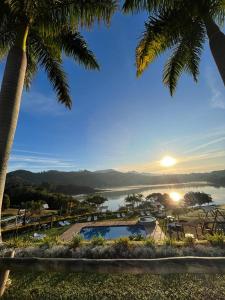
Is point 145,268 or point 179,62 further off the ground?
point 179,62

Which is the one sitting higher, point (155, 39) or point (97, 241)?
point (155, 39)

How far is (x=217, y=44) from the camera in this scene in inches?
241

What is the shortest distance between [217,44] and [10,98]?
581 cm

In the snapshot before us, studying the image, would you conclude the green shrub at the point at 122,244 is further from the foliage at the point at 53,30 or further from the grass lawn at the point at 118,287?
the foliage at the point at 53,30

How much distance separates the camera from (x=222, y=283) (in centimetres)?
504

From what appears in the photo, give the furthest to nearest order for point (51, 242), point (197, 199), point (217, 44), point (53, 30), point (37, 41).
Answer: point (197, 199), point (37, 41), point (53, 30), point (217, 44), point (51, 242)

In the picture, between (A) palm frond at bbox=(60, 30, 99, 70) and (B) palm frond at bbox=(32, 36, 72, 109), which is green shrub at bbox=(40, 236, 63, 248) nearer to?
(B) palm frond at bbox=(32, 36, 72, 109)

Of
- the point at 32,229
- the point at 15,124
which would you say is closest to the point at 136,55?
the point at 15,124

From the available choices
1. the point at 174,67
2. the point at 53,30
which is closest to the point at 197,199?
the point at 174,67

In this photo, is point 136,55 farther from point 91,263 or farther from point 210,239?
point 91,263

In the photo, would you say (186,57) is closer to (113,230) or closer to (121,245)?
(121,245)

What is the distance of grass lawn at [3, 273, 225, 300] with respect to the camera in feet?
16.0

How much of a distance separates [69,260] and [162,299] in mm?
2238

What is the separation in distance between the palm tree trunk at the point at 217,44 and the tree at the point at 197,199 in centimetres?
7383
